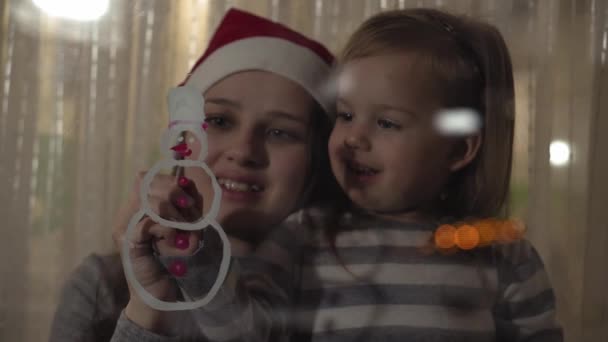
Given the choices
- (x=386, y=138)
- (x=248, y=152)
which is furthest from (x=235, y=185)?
(x=386, y=138)

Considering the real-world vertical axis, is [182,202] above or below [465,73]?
below

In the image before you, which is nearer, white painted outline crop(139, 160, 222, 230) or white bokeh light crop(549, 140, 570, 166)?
white painted outline crop(139, 160, 222, 230)

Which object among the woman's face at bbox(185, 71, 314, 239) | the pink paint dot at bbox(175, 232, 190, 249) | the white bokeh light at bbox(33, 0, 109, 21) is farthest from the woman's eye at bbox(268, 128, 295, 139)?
the white bokeh light at bbox(33, 0, 109, 21)

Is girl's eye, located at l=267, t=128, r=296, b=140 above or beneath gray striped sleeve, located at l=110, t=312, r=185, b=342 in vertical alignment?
above

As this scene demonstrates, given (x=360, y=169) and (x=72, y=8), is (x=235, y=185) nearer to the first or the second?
(x=360, y=169)

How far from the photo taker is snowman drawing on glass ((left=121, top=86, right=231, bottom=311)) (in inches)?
20.1

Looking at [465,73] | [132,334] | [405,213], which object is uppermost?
[465,73]

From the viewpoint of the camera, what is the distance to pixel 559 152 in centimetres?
62

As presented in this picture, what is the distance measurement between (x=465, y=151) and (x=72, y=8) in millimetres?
410

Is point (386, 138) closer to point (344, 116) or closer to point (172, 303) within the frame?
point (344, 116)

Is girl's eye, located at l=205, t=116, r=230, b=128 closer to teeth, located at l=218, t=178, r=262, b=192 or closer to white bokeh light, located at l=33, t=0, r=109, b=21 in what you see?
teeth, located at l=218, t=178, r=262, b=192

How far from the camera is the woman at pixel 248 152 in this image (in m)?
0.54

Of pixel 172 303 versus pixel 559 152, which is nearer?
pixel 172 303

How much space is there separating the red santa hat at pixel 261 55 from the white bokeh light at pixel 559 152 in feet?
0.76
